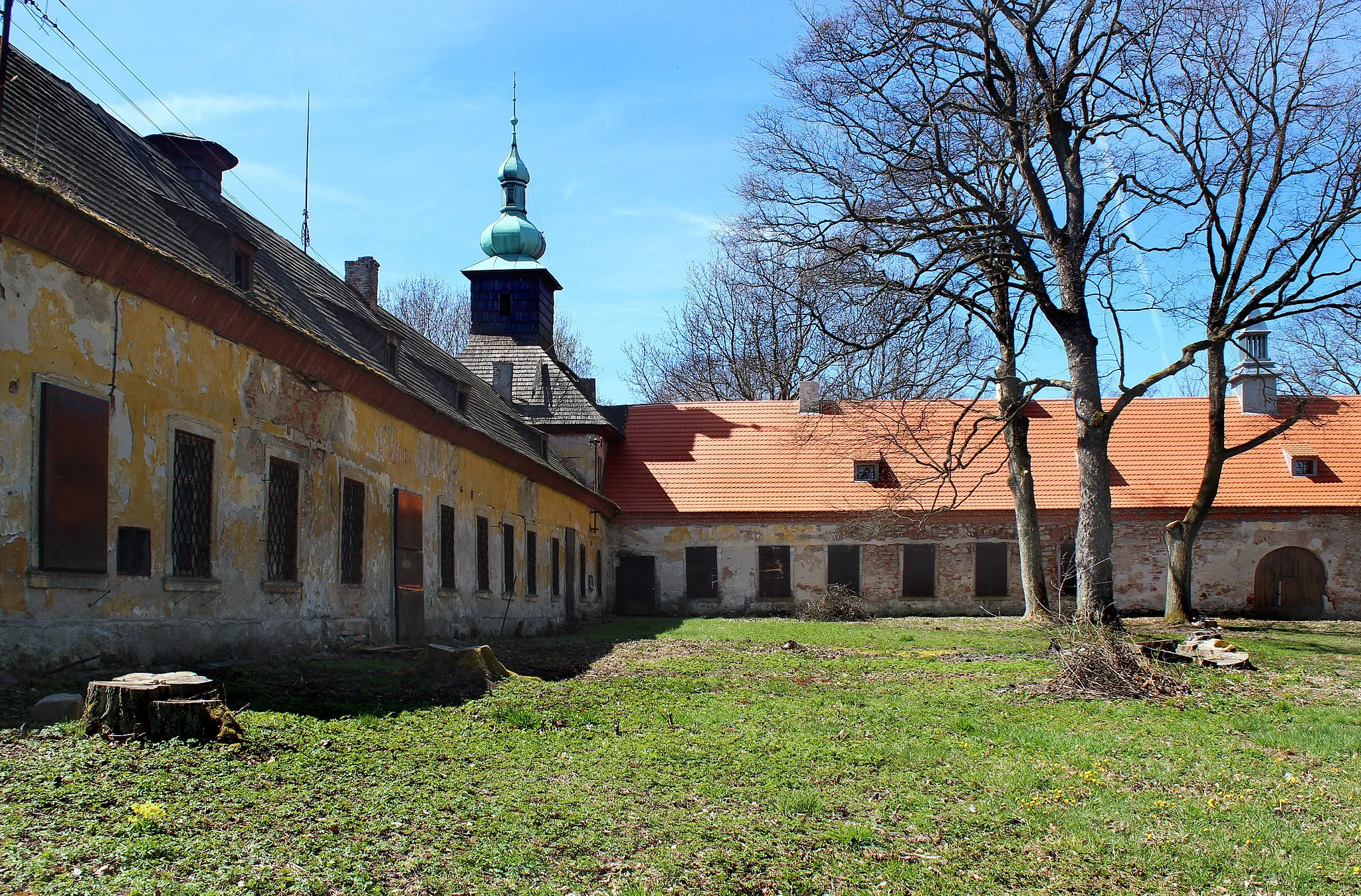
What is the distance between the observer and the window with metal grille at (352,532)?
1409cm

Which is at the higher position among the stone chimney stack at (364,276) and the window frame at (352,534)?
the stone chimney stack at (364,276)

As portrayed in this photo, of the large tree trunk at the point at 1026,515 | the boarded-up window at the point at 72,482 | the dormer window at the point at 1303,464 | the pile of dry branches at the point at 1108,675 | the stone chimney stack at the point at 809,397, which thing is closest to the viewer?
the boarded-up window at the point at 72,482

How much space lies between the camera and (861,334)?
20.1 meters

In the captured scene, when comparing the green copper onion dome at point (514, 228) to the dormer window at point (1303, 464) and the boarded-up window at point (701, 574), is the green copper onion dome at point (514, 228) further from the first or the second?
the dormer window at point (1303, 464)

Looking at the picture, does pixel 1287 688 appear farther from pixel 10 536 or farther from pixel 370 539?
pixel 10 536

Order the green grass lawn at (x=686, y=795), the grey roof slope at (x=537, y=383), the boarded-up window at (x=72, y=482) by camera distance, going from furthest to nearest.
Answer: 1. the grey roof slope at (x=537, y=383)
2. the boarded-up window at (x=72, y=482)
3. the green grass lawn at (x=686, y=795)

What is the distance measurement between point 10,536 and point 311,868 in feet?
14.4

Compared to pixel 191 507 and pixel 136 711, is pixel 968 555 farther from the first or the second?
pixel 136 711

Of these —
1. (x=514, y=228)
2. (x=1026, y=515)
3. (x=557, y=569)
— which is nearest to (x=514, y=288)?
(x=514, y=228)

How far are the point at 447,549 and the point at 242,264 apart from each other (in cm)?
655

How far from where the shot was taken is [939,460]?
1270 inches

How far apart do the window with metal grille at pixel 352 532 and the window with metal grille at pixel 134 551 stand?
418 centimetres

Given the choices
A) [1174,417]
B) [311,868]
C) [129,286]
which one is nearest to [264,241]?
[129,286]

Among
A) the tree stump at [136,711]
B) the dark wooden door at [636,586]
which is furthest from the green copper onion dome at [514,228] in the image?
the tree stump at [136,711]
